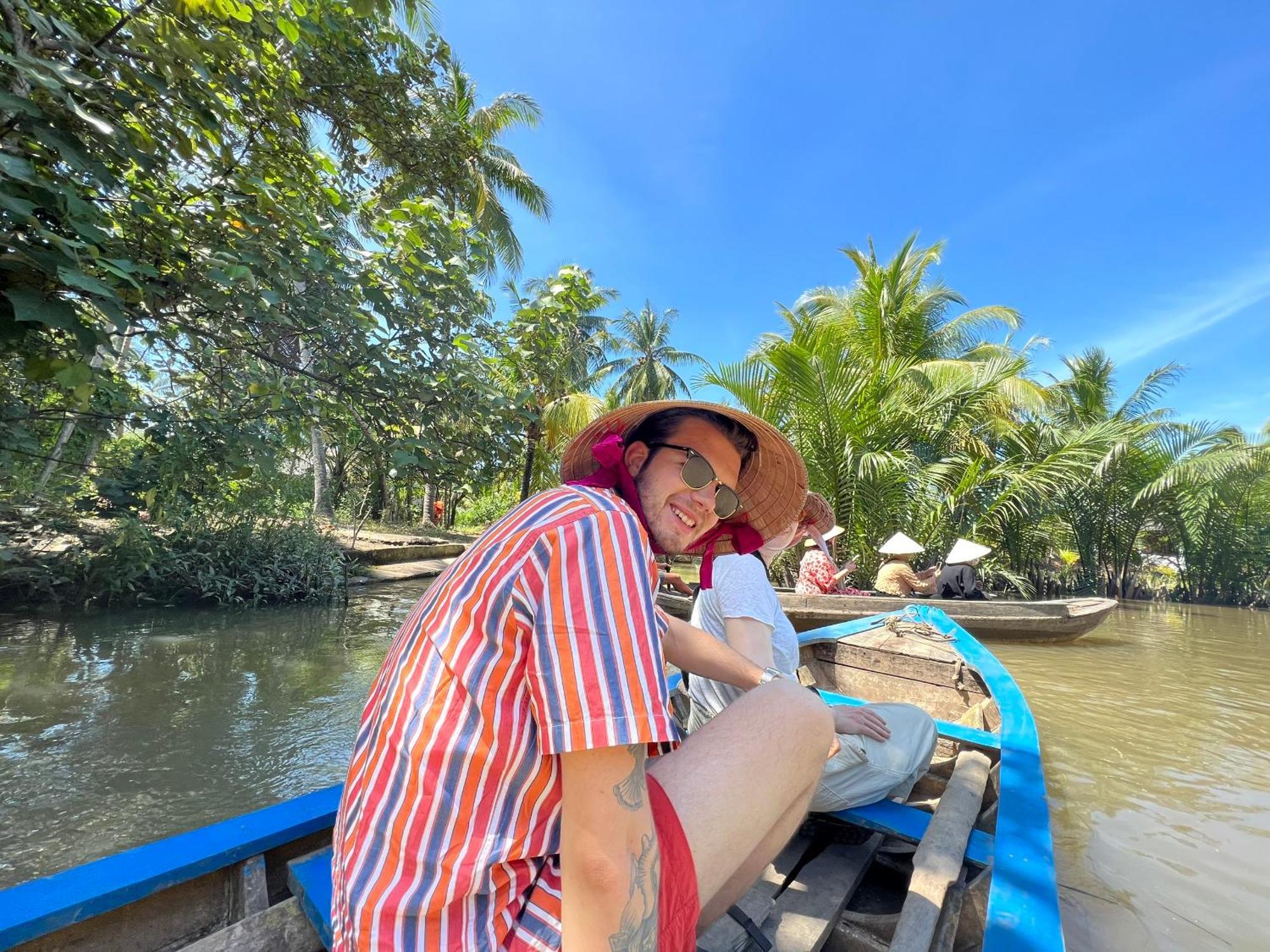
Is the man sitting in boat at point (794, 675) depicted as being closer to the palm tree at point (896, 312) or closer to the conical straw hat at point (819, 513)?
the conical straw hat at point (819, 513)

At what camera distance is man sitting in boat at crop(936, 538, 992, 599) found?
8.64 metres

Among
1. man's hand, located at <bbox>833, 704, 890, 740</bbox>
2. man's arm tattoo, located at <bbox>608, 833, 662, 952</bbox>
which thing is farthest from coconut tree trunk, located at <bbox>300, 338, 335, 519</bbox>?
man's arm tattoo, located at <bbox>608, 833, 662, 952</bbox>

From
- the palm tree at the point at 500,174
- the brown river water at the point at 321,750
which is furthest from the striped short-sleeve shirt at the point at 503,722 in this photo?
the palm tree at the point at 500,174

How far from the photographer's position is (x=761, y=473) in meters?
1.72

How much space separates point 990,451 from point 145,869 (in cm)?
1393

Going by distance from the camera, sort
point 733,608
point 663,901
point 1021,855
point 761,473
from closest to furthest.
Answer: point 663,901, point 1021,855, point 761,473, point 733,608

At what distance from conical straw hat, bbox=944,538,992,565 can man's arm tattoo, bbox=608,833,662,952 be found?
914cm

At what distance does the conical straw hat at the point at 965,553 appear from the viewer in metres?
8.57

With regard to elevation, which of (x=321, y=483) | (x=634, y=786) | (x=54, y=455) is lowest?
(x=634, y=786)

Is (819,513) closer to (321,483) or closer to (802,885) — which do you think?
(802,885)

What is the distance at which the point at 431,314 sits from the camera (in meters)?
3.69

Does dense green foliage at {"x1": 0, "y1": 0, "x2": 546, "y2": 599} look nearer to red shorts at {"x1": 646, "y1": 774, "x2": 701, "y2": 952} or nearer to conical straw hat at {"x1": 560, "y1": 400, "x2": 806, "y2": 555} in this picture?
conical straw hat at {"x1": 560, "y1": 400, "x2": 806, "y2": 555}

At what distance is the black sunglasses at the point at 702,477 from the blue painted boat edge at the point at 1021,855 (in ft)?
3.41

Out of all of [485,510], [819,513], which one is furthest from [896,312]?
[485,510]
